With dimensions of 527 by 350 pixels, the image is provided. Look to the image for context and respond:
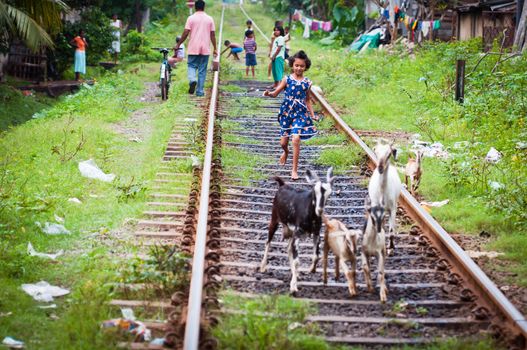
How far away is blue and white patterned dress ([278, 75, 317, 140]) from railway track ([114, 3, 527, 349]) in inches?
28.6

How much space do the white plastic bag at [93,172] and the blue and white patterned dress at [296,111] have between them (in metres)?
2.52

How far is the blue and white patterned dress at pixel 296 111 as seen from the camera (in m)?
10.7

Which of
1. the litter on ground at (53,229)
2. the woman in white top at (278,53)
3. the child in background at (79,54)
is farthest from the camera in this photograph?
the child in background at (79,54)

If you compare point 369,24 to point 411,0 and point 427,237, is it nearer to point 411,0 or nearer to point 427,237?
point 411,0

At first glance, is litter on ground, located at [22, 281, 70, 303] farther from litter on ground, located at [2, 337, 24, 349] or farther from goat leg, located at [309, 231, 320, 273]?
goat leg, located at [309, 231, 320, 273]

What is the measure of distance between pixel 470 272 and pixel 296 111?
14.9 ft

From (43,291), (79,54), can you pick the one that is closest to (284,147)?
(43,291)

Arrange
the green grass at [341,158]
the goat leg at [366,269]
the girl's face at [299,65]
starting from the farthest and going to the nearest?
the green grass at [341,158], the girl's face at [299,65], the goat leg at [366,269]

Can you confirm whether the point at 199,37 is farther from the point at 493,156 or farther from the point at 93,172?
the point at 493,156

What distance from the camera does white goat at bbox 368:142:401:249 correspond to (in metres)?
7.07

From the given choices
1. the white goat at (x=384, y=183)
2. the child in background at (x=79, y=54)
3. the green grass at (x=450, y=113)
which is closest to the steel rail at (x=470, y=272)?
the green grass at (x=450, y=113)

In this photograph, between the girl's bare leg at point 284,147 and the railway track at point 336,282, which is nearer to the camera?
the railway track at point 336,282

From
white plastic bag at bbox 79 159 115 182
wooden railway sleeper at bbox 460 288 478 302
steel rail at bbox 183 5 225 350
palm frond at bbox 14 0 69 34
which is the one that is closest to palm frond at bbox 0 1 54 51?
palm frond at bbox 14 0 69 34

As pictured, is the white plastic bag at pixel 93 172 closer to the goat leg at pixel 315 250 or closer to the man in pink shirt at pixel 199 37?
the goat leg at pixel 315 250
